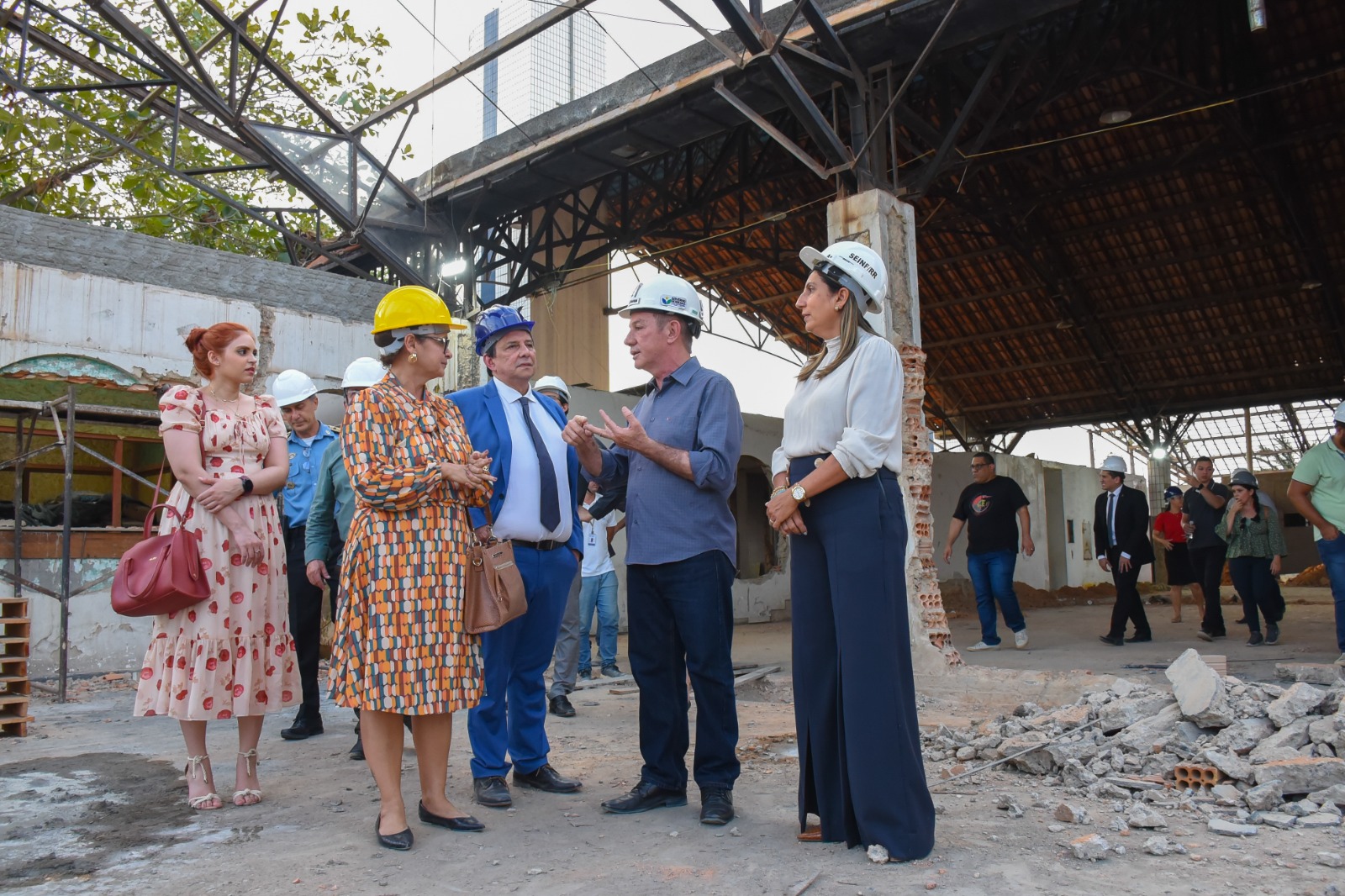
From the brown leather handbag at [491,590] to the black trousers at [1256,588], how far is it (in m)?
8.18

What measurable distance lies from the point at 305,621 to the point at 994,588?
656cm

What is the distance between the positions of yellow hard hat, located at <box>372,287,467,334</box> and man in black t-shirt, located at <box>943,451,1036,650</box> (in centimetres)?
700

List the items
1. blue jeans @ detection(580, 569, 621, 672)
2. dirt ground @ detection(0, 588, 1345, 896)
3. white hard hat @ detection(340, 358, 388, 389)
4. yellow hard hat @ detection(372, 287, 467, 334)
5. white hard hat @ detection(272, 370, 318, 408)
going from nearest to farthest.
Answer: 1. dirt ground @ detection(0, 588, 1345, 896)
2. yellow hard hat @ detection(372, 287, 467, 334)
3. white hard hat @ detection(340, 358, 388, 389)
4. white hard hat @ detection(272, 370, 318, 408)
5. blue jeans @ detection(580, 569, 621, 672)

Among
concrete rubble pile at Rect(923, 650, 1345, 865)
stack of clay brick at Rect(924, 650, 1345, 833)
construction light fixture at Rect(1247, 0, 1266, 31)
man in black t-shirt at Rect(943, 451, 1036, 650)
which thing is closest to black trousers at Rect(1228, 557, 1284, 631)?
man in black t-shirt at Rect(943, 451, 1036, 650)

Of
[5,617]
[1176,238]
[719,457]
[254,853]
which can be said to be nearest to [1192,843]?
[719,457]

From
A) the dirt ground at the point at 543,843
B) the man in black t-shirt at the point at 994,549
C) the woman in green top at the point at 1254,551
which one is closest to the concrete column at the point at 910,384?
the man in black t-shirt at the point at 994,549

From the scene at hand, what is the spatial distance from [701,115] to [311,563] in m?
6.66

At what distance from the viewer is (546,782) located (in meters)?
3.88

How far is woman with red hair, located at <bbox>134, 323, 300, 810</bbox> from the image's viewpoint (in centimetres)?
362

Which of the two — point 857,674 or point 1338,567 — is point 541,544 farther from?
point 1338,567

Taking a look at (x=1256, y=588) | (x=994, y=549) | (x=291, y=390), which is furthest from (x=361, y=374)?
(x=1256, y=588)

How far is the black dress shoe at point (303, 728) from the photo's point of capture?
523 centimetres

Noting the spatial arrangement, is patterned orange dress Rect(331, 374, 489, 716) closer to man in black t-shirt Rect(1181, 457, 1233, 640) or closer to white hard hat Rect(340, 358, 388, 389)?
white hard hat Rect(340, 358, 388, 389)

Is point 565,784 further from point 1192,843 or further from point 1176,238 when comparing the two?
point 1176,238
